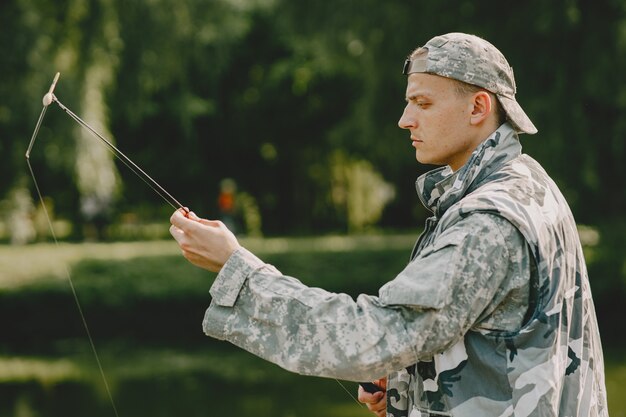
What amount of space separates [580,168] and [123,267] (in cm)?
637

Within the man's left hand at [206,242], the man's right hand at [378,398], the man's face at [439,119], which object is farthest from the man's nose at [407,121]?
the man's right hand at [378,398]

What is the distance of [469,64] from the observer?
1868 millimetres

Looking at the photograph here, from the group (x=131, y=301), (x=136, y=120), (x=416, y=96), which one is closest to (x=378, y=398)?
(x=416, y=96)

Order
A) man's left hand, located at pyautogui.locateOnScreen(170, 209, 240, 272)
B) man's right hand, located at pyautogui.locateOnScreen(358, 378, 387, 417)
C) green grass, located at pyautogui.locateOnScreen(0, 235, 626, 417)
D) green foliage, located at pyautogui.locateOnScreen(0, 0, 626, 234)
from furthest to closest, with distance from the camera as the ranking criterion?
green grass, located at pyautogui.locateOnScreen(0, 235, 626, 417), green foliage, located at pyautogui.locateOnScreen(0, 0, 626, 234), man's right hand, located at pyautogui.locateOnScreen(358, 378, 387, 417), man's left hand, located at pyautogui.locateOnScreen(170, 209, 240, 272)

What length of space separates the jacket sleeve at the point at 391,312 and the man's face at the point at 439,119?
0.96 feet

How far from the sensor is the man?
166 centimetres

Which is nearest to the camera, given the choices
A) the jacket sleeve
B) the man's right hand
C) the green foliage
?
the jacket sleeve

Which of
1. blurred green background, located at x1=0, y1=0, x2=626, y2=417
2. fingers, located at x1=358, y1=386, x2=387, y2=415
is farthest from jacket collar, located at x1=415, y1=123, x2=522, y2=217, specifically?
blurred green background, located at x1=0, y1=0, x2=626, y2=417

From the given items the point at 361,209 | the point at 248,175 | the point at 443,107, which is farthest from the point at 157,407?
the point at 248,175

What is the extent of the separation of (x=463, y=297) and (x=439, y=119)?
0.43 metres

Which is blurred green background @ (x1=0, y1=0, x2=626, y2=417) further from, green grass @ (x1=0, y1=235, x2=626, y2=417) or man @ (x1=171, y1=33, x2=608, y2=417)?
man @ (x1=171, y1=33, x2=608, y2=417)

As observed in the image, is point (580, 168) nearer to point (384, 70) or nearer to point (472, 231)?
point (384, 70)

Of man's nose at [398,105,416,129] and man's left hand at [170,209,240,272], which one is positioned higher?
man's nose at [398,105,416,129]

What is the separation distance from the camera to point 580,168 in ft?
36.4
